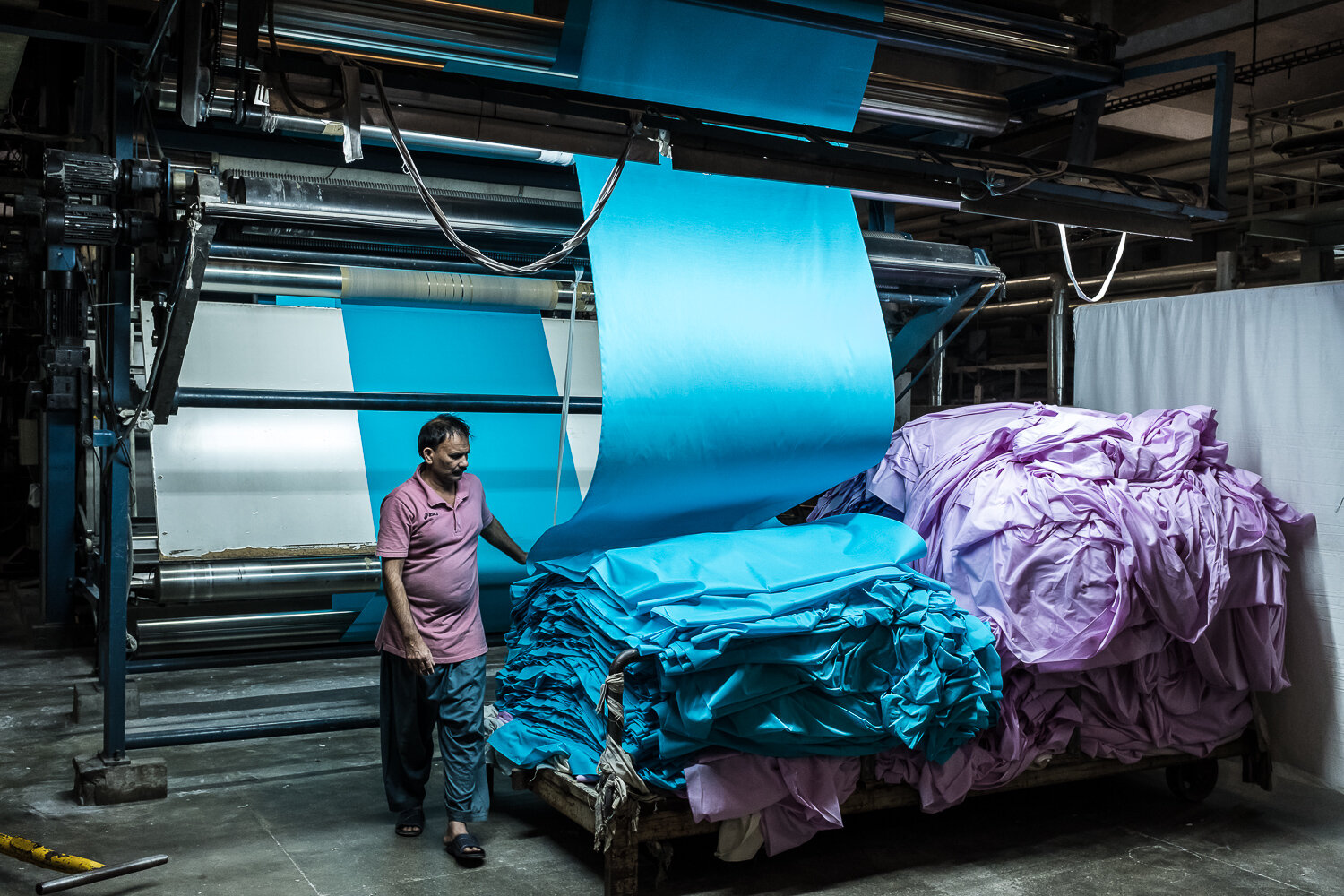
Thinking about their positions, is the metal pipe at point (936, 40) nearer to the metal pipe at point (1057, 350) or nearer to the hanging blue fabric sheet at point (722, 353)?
the hanging blue fabric sheet at point (722, 353)

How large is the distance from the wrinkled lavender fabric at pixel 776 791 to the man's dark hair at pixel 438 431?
1.33 m

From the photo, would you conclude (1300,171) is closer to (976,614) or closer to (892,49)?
(892,49)

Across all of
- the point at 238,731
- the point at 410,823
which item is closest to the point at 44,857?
the point at 238,731

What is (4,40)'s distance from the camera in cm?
592

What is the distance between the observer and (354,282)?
4535 mm

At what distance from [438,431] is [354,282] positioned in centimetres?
113

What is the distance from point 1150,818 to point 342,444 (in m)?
3.73

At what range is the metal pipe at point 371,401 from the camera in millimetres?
4172

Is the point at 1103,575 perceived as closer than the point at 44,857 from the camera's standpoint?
No

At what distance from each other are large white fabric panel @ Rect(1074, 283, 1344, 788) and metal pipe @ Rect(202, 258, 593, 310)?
2540 mm

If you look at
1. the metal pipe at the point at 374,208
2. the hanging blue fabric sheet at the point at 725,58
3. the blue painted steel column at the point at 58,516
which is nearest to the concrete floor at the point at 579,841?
the metal pipe at the point at 374,208

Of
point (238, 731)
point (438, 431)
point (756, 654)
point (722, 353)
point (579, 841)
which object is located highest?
point (722, 353)

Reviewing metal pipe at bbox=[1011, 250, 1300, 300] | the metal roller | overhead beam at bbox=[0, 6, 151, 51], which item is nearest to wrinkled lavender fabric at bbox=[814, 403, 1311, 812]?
the metal roller

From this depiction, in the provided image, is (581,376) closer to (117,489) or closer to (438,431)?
(438,431)
